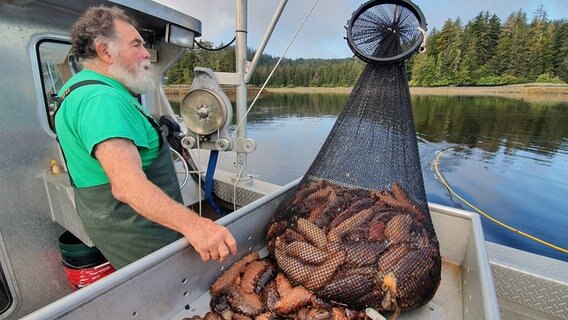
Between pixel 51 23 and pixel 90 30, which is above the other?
pixel 51 23

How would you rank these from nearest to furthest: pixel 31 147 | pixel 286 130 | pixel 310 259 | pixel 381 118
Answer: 1. pixel 310 259
2. pixel 381 118
3. pixel 31 147
4. pixel 286 130

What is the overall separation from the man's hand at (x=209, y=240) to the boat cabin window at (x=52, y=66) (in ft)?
6.13

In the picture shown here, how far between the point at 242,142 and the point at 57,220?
1559 millimetres

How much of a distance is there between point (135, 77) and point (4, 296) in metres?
1.82

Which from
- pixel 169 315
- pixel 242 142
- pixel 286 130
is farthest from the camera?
pixel 286 130

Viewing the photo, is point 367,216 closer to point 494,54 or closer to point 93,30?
point 93,30

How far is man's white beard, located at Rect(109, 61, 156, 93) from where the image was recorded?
143cm

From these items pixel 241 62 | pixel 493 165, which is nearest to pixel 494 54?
pixel 493 165

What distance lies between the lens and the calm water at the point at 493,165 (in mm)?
5391

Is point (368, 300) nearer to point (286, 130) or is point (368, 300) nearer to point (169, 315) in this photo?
point (169, 315)

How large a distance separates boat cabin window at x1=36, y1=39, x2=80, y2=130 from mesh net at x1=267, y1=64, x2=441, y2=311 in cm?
199

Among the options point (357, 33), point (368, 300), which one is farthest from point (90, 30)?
point (368, 300)

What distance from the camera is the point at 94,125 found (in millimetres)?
1128

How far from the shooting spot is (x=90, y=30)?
4.32ft
